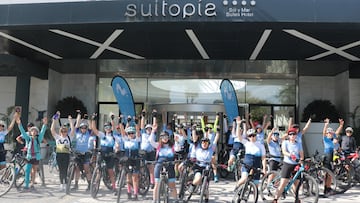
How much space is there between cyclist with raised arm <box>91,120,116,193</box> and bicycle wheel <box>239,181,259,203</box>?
3.28 metres

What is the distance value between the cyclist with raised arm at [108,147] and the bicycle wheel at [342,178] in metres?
5.76

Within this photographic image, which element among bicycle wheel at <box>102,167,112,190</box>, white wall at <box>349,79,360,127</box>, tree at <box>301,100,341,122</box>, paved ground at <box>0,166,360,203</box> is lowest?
paved ground at <box>0,166,360,203</box>

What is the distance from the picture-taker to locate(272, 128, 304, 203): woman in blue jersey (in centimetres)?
751

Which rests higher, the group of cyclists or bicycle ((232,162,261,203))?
the group of cyclists

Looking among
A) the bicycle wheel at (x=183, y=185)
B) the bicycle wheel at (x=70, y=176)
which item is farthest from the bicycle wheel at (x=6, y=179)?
the bicycle wheel at (x=183, y=185)

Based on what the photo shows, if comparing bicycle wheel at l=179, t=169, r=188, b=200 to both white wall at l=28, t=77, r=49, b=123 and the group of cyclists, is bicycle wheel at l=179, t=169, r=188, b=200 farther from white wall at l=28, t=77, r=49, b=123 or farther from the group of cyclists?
white wall at l=28, t=77, r=49, b=123

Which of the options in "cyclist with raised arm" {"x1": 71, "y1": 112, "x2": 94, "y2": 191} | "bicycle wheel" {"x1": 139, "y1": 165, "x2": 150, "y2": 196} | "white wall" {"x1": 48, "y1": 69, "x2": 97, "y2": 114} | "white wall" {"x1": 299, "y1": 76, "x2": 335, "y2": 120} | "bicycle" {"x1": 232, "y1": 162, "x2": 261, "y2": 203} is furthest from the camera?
"white wall" {"x1": 48, "y1": 69, "x2": 97, "y2": 114}

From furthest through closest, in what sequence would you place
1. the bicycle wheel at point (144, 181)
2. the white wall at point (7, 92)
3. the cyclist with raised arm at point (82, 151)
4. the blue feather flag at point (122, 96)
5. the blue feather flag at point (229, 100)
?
the white wall at point (7, 92) → the blue feather flag at point (229, 100) → the blue feather flag at point (122, 96) → the cyclist with raised arm at point (82, 151) → the bicycle wheel at point (144, 181)

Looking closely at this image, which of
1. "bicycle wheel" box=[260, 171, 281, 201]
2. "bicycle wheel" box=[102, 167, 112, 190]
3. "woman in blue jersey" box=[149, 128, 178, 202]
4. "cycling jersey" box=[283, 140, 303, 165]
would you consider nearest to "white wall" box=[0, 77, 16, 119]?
"bicycle wheel" box=[102, 167, 112, 190]

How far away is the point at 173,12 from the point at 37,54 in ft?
23.1

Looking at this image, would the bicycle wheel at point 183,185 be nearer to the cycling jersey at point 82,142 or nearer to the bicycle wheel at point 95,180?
the bicycle wheel at point 95,180

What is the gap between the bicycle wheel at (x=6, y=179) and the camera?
8.68 metres

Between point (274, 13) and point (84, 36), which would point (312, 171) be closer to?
point (274, 13)

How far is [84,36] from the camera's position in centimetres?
1286
